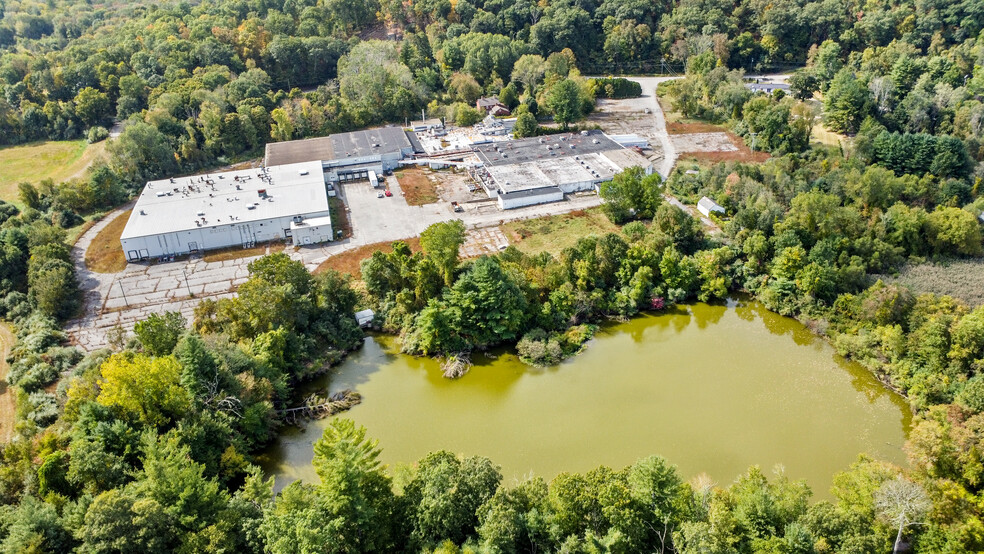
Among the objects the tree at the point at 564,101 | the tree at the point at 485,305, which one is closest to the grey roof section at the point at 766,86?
the tree at the point at 564,101

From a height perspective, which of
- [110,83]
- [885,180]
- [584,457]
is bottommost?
[584,457]

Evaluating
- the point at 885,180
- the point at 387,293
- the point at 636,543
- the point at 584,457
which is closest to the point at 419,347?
the point at 387,293

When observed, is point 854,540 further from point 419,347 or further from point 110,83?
point 110,83

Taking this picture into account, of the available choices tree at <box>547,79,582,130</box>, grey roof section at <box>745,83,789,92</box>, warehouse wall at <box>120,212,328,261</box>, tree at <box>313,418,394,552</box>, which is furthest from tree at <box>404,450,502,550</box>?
grey roof section at <box>745,83,789,92</box>

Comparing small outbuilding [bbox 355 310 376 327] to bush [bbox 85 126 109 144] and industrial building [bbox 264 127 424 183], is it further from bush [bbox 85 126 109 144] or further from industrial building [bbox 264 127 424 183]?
bush [bbox 85 126 109 144]

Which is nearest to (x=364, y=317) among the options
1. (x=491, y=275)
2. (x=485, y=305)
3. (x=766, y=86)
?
(x=485, y=305)

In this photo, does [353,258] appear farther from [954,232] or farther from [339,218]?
[954,232]

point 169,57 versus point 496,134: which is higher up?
point 169,57

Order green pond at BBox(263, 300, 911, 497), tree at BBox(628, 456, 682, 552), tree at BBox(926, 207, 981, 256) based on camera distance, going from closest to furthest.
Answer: tree at BBox(628, 456, 682, 552)
green pond at BBox(263, 300, 911, 497)
tree at BBox(926, 207, 981, 256)
